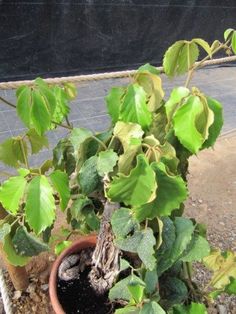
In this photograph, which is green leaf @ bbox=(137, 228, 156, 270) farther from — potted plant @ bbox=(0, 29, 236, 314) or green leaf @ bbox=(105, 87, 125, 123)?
green leaf @ bbox=(105, 87, 125, 123)

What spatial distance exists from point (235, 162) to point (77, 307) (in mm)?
1813

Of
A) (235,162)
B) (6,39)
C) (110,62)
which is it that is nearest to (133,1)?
(110,62)

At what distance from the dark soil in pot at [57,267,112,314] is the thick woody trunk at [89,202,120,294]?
0.03 m

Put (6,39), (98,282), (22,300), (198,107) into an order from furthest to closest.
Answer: (6,39) < (22,300) < (98,282) < (198,107)

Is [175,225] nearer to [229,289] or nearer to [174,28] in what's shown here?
[229,289]

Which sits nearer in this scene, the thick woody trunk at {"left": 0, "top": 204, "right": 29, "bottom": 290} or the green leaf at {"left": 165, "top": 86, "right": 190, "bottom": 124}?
the green leaf at {"left": 165, "top": 86, "right": 190, "bottom": 124}

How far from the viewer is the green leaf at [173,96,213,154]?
705 millimetres

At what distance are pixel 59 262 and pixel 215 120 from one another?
852 mm

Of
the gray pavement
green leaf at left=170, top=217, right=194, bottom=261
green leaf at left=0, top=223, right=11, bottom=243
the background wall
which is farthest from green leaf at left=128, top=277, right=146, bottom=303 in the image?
the background wall

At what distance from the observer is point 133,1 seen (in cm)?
386

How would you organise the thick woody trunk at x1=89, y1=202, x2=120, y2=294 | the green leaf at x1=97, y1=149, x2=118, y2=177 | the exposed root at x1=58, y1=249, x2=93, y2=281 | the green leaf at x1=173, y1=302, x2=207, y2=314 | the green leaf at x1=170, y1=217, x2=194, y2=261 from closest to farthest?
the green leaf at x1=97, y1=149, x2=118, y2=177 → the green leaf at x1=170, y1=217, x2=194, y2=261 → the green leaf at x1=173, y1=302, x2=207, y2=314 → the thick woody trunk at x1=89, y1=202, x2=120, y2=294 → the exposed root at x1=58, y1=249, x2=93, y2=281

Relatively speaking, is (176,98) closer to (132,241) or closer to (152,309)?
(132,241)

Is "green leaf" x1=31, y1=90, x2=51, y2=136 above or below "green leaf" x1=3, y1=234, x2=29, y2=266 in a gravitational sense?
above

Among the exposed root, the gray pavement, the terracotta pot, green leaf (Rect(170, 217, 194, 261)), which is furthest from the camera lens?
the gray pavement
